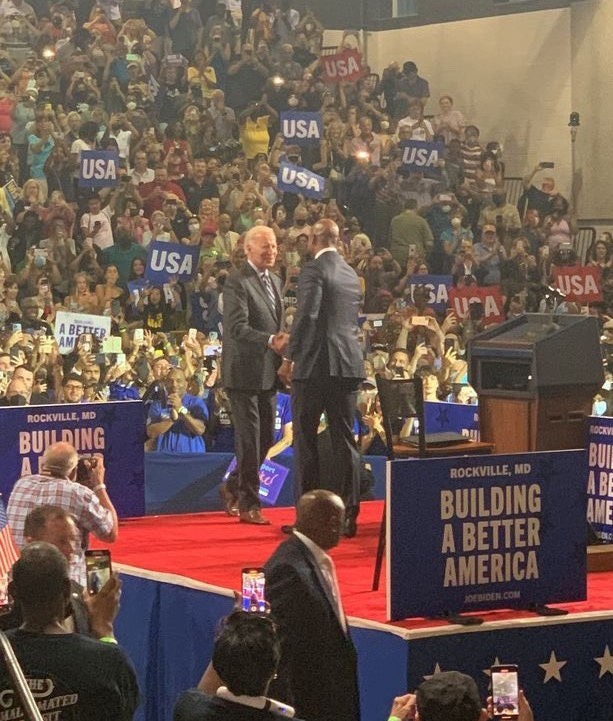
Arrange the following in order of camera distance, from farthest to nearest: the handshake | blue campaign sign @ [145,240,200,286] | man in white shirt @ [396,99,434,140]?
man in white shirt @ [396,99,434,140]
blue campaign sign @ [145,240,200,286]
the handshake

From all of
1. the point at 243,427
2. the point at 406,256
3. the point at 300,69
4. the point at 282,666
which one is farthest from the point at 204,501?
the point at 300,69

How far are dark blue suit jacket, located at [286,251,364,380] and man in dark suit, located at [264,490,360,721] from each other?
286 centimetres

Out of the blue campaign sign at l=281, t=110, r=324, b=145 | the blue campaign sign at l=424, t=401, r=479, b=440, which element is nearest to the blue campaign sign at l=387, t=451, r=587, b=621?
the blue campaign sign at l=424, t=401, r=479, b=440

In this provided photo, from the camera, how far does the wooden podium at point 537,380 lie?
23.4 ft

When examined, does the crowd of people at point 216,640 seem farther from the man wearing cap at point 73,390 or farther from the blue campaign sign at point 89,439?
the man wearing cap at point 73,390

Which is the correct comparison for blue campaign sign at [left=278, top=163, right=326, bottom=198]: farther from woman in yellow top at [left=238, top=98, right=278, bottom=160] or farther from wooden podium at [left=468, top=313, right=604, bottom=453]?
wooden podium at [left=468, top=313, right=604, bottom=453]

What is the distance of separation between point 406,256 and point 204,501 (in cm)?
802

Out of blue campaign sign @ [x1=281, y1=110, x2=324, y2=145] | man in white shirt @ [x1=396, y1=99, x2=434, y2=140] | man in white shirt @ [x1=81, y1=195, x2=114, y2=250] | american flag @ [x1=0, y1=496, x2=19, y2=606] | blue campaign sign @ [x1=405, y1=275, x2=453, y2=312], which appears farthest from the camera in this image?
man in white shirt @ [x1=396, y1=99, x2=434, y2=140]

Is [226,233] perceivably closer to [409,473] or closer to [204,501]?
[204,501]

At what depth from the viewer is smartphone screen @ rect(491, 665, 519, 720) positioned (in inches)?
183

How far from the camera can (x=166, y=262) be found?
577 inches

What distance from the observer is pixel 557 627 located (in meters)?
6.21

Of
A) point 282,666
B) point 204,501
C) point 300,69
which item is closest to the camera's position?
point 282,666

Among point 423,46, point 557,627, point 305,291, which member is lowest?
point 557,627
